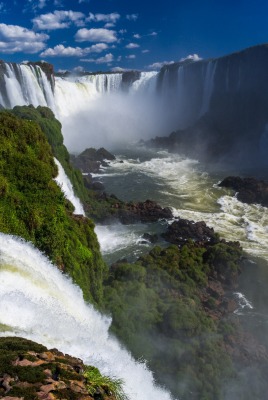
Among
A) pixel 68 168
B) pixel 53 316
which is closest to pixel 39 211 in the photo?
pixel 53 316

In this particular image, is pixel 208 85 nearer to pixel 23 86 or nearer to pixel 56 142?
pixel 23 86

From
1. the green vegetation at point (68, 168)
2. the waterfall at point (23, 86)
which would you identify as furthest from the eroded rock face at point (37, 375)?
the waterfall at point (23, 86)

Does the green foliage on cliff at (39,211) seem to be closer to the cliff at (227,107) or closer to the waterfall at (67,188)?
the waterfall at (67,188)

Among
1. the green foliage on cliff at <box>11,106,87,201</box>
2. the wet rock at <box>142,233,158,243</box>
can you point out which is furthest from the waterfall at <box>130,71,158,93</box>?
the wet rock at <box>142,233,158,243</box>

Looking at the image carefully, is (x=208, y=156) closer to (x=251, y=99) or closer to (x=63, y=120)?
(x=251, y=99)

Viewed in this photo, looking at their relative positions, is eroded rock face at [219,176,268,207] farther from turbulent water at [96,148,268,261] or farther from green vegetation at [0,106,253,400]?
green vegetation at [0,106,253,400]

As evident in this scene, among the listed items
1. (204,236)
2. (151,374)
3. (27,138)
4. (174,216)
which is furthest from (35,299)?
(174,216)
